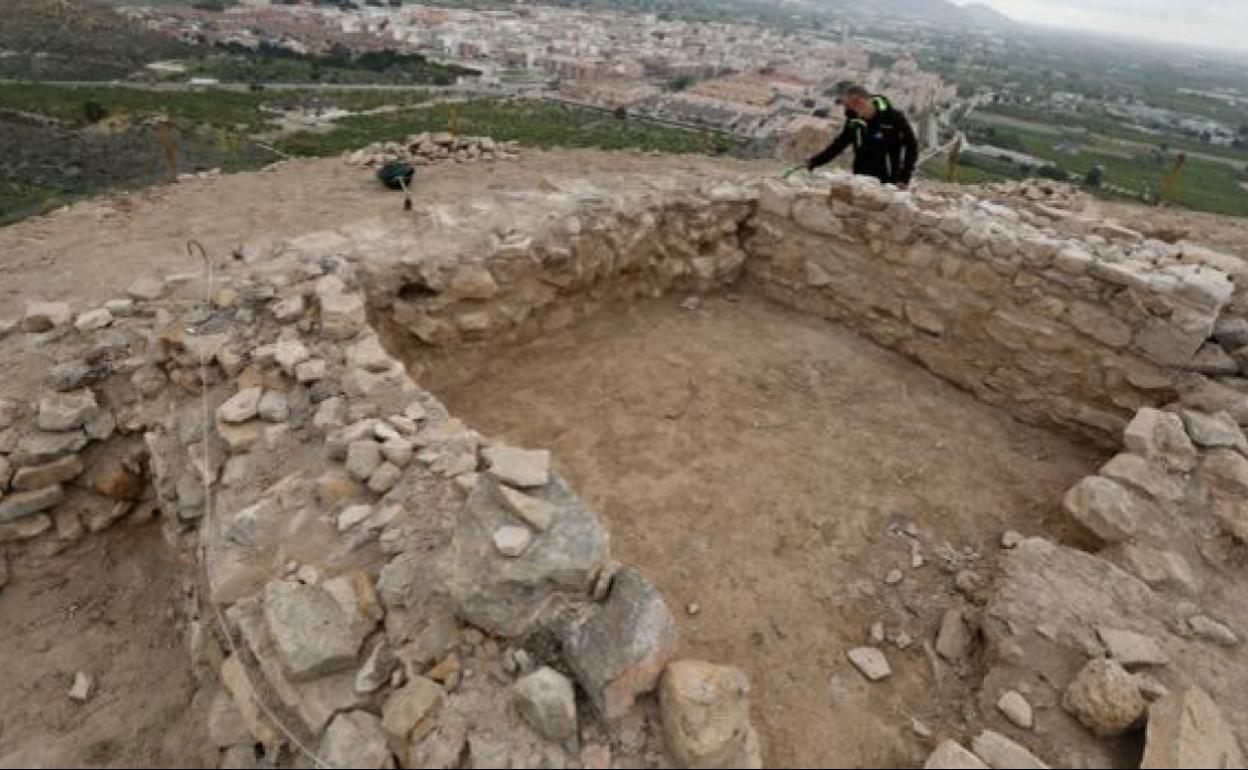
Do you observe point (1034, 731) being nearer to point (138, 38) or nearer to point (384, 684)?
point (384, 684)

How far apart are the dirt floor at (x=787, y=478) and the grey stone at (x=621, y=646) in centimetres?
80

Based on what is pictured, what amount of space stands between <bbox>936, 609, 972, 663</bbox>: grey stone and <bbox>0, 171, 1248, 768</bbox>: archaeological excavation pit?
0.02 metres

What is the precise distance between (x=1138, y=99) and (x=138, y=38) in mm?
110684

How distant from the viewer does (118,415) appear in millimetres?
4828

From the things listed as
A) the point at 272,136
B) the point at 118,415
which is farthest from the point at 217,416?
the point at 272,136

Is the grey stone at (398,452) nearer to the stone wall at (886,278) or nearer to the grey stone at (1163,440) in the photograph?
the stone wall at (886,278)

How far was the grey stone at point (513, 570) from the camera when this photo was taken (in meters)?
2.91

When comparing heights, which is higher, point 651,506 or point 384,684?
point 384,684

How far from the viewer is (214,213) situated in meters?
9.19

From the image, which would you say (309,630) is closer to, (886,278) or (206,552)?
(206,552)

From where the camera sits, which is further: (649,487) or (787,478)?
(787,478)

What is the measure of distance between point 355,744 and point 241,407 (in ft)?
7.64

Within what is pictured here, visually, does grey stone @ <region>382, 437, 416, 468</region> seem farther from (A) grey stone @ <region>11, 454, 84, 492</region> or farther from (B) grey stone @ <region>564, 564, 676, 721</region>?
(A) grey stone @ <region>11, 454, 84, 492</region>

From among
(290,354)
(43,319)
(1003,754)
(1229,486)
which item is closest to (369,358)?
(290,354)
